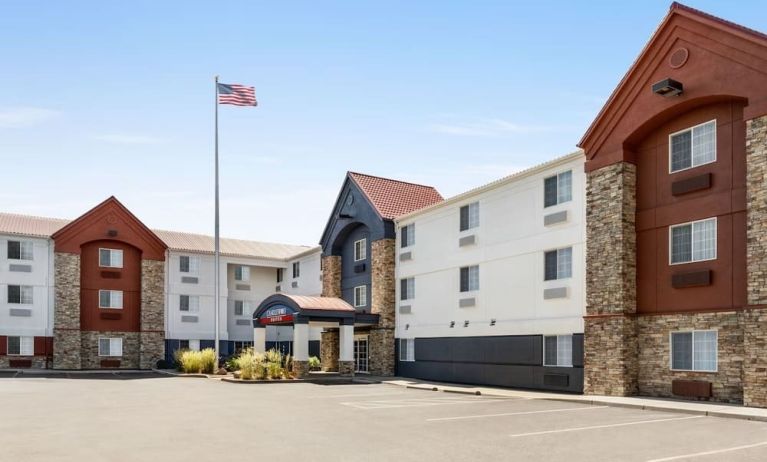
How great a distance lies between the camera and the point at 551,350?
25.2 metres

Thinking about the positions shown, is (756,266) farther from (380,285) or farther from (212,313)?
(212,313)

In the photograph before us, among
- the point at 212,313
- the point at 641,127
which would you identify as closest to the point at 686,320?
the point at 641,127

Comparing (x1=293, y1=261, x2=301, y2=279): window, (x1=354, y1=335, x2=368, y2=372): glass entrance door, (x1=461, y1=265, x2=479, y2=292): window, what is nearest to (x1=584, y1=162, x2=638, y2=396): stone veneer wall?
(x1=461, y1=265, x2=479, y2=292): window

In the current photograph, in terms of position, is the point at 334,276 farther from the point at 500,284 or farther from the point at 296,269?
the point at 500,284

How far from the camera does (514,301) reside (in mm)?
27000

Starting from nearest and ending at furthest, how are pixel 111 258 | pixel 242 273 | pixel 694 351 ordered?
pixel 694 351, pixel 111 258, pixel 242 273

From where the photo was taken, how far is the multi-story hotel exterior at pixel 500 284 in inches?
965

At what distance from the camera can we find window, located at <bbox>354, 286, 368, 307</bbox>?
37.8 m

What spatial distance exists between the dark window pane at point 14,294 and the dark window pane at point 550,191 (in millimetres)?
33666

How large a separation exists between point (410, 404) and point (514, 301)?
8.25 metres

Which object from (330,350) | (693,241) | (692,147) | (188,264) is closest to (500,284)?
(693,241)

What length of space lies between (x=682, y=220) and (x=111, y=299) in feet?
121

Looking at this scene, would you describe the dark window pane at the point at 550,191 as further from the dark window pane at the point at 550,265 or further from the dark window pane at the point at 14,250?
the dark window pane at the point at 14,250

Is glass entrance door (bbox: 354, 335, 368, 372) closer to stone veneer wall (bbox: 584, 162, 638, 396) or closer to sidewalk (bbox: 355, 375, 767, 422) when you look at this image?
sidewalk (bbox: 355, 375, 767, 422)
